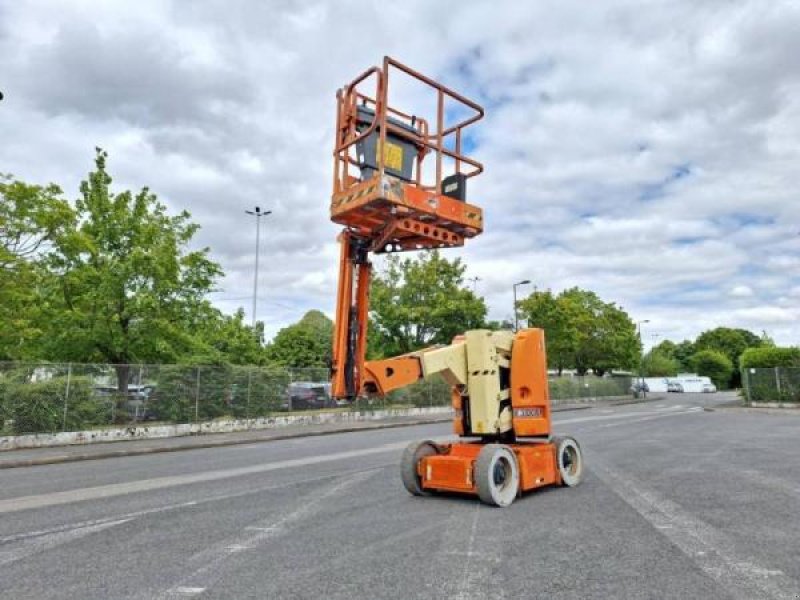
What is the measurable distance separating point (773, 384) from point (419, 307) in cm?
2197

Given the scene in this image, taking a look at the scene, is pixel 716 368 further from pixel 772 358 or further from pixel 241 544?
pixel 241 544

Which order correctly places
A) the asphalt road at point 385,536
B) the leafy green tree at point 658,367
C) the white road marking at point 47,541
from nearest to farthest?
the asphalt road at point 385,536 → the white road marking at point 47,541 → the leafy green tree at point 658,367

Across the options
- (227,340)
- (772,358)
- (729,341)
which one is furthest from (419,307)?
(729,341)

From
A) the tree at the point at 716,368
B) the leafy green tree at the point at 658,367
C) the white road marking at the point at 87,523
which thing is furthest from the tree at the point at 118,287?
the leafy green tree at the point at 658,367

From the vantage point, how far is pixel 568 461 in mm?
9359

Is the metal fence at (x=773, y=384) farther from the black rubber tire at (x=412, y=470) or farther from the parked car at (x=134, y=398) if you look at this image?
the parked car at (x=134, y=398)

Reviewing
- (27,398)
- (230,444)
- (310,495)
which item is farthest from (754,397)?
(27,398)

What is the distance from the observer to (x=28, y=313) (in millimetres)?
20562

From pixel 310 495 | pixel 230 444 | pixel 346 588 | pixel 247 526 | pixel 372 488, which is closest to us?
pixel 346 588

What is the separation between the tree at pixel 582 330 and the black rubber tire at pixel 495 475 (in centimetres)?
4404

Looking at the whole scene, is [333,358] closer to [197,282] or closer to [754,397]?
[197,282]

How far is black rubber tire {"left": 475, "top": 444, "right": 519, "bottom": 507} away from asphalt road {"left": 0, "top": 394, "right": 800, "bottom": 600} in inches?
7.1

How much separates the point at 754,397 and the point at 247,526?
122 feet

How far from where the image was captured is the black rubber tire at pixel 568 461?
29.4 ft
